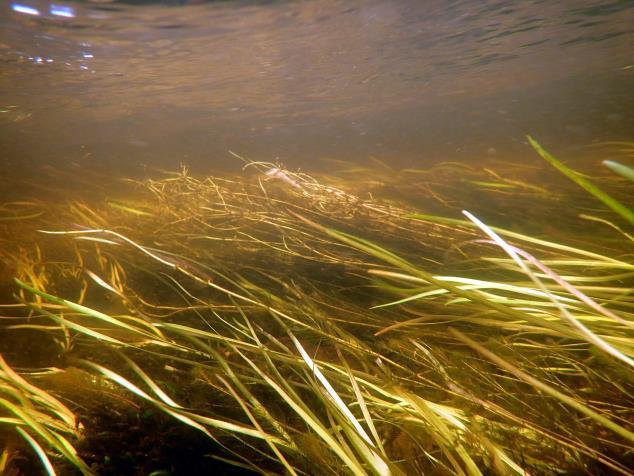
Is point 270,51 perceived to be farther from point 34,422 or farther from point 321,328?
point 34,422

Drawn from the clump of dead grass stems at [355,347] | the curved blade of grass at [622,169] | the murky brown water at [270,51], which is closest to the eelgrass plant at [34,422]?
the clump of dead grass stems at [355,347]

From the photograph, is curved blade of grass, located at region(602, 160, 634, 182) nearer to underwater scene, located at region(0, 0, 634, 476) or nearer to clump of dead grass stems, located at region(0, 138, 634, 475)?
underwater scene, located at region(0, 0, 634, 476)

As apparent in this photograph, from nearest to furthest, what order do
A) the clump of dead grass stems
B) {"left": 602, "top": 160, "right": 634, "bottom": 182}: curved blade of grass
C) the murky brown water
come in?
{"left": 602, "top": 160, "right": 634, "bottom": 182}: curved blade of grass, the clump of dead grass stems, the murky brown water

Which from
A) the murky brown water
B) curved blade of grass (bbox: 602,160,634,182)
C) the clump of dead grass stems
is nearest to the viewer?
curved blade of grass (bbox: 602,160,634,182)

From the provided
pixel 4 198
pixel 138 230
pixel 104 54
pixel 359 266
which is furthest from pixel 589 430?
pixel 104 54

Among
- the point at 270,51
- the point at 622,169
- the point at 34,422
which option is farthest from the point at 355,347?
the point at 270,51

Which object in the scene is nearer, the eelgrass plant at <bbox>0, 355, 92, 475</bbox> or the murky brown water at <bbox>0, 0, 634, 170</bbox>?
the eelgrass plant at <bbox>0, 355, 92, 475</bbox>

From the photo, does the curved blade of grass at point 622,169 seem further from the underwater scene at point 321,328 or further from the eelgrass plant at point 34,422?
the eelgrass plant at point 34,422

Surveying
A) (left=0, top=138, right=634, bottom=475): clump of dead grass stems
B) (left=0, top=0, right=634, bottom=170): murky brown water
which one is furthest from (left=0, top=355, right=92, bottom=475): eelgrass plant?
(left=0, top=0, right=634, bottom=170): murky brown water
